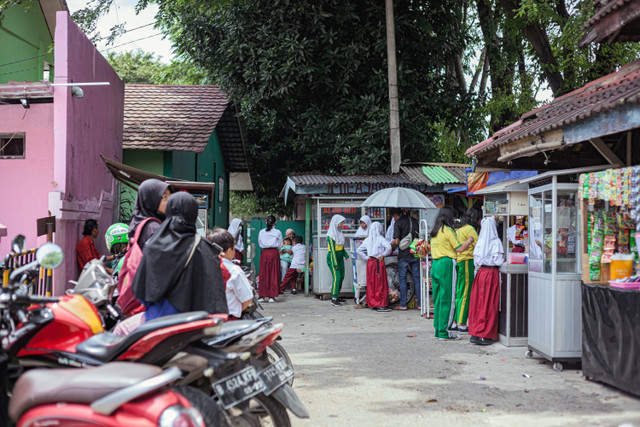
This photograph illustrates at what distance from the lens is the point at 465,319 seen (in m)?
10.1

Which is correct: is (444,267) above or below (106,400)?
above

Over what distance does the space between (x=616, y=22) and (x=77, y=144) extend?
738 centimetres

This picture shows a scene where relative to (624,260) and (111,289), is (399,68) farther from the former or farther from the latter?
(111,289)

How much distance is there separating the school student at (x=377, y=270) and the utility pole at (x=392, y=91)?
3.13 meters

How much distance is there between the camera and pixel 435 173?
1623cm

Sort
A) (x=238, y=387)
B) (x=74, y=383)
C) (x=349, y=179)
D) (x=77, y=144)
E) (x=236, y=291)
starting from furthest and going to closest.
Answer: (x=349, y=179), (x=77, y=144), (x=236, y=291), (x=238, y=387), (x=74, y=383)

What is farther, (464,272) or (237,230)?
(237,230)

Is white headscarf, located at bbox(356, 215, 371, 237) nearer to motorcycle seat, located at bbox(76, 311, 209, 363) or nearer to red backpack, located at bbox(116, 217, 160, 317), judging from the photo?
red backpack, located at bbox(116, 217, 160, 317)

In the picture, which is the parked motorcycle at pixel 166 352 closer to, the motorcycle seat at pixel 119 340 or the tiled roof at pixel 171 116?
the motorcycle seat at pixel 119 340

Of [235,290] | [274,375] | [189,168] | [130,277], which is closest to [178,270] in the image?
[130,277]

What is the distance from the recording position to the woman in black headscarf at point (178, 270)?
13.9 feet

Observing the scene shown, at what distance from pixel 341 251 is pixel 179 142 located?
14.6 ft

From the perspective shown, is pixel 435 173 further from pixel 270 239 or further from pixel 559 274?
pixel 559 274

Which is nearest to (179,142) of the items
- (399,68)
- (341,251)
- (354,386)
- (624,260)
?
(341,251)
